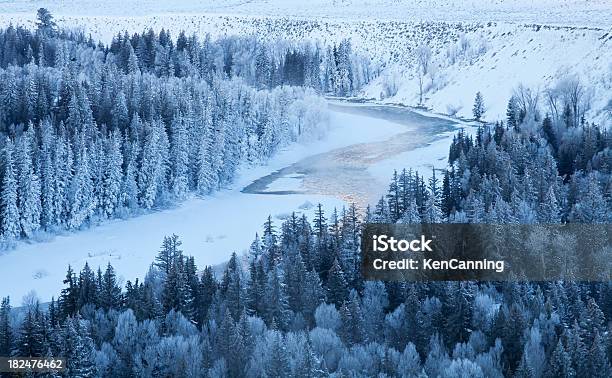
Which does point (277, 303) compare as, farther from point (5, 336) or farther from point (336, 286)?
point (5, 336)

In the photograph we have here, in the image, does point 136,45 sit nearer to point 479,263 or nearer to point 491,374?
point 479,263

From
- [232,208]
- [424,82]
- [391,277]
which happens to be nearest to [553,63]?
[424,82]

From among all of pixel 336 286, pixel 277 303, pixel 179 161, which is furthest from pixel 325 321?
pixel 179 161

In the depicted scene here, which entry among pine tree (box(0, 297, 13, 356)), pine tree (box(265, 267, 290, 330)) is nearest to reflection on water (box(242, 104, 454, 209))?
pine tree (box(265, 267, 290, 330))

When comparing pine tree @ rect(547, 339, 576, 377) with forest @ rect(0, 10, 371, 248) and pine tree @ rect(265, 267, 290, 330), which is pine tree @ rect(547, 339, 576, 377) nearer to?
pine tree @ rect(265, 267, 290, 330)

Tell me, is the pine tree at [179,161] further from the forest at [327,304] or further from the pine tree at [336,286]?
the pine tree at [336,286]

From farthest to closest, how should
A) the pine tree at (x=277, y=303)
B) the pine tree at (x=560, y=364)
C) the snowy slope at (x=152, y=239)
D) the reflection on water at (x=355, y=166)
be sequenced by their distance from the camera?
the reflection on water at (x=355, y=166) < the snowy slope at (x=152, y=239) < the pine tree at (x=277, y=303) < the pine tree at (x=560, y=364)

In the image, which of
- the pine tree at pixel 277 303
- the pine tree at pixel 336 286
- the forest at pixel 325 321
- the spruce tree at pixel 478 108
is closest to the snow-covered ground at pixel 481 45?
the spruce tree at pixel 478 108

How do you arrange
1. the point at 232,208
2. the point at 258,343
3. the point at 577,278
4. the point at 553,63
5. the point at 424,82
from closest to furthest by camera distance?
the point at 258,343 < the point at 577,278 < the point at 232,208 < the point at 553,63 < the point at 424,82
